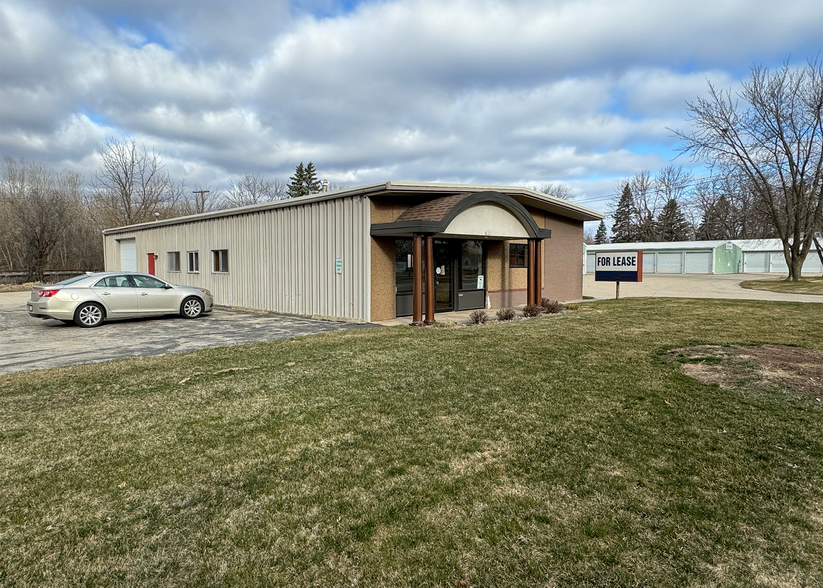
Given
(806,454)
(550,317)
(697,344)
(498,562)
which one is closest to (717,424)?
(806,454)

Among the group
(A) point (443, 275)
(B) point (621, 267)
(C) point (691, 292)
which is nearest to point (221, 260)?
(A) point (443, 275)

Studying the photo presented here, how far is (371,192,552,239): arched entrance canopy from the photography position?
406 inches

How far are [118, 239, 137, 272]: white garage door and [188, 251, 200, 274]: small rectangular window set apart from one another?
5.10 meters

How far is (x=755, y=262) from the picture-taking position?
4669cm

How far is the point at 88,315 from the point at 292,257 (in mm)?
4860

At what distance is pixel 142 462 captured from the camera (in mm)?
3490

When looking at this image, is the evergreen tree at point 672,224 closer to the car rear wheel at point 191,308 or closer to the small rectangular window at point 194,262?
the small rectangular window at point 194,262

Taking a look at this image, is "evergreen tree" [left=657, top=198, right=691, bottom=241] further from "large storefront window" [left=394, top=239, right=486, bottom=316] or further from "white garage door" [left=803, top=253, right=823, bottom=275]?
"large storefront window" [left=394, top=239, right=486, bottom=316]

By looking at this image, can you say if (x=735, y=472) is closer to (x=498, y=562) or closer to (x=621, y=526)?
(x=621, y=526)

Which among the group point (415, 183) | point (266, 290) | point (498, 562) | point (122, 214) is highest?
point (122, 214)

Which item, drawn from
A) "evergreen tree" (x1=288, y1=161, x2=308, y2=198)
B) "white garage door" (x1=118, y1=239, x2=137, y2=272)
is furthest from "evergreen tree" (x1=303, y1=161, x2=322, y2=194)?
"white garage door" (x1=118, y1=239, x2=137, y2=272)

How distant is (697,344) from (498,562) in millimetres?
6997

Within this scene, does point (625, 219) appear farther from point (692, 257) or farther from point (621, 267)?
point (621, 267)

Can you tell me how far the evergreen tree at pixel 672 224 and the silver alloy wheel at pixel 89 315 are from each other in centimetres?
6319
